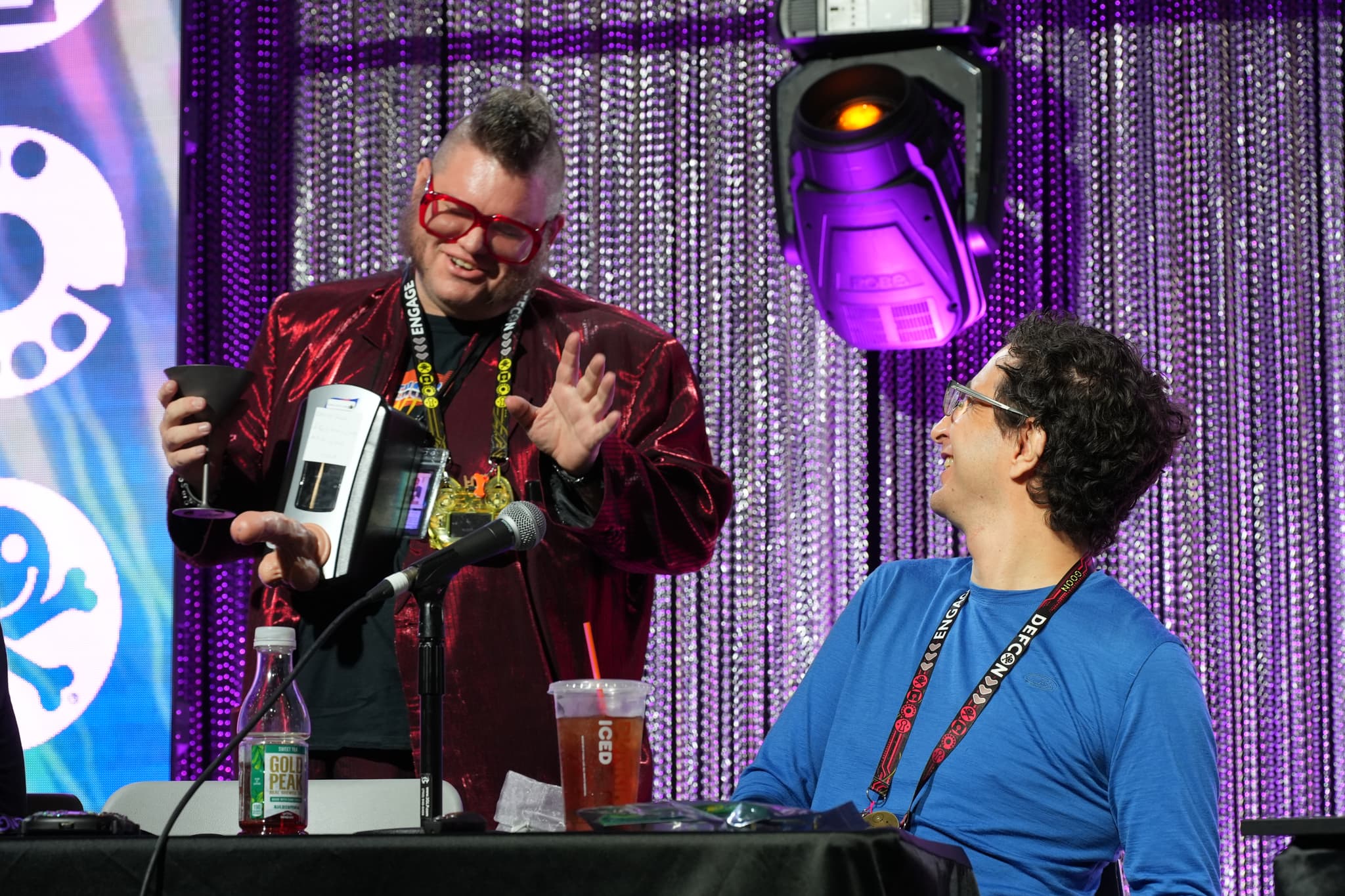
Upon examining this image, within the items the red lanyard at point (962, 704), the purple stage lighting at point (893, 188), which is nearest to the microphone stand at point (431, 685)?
the red lanyard at point (962, 704)

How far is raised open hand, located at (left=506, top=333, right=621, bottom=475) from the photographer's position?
6.66ft

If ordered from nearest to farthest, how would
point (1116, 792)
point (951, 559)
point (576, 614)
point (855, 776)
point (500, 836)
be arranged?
point (500, 836) < point (1116, 792) < point (855, 776) < point (951, 559) < point (576, 614)

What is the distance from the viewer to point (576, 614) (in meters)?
2.44

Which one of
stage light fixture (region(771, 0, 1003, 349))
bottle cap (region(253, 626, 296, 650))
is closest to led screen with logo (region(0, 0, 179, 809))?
stage light fixture (region(771, 0, 1003, 349))

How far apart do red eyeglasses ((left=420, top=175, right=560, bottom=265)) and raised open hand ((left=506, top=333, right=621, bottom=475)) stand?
1.46 ft

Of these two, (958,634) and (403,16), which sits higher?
(403,16)

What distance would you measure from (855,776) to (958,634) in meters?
0.22

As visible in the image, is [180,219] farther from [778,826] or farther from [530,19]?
[778,826]

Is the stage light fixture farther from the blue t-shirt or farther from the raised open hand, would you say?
the blue t-shirt

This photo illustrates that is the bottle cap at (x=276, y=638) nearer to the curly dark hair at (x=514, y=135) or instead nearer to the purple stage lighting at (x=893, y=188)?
the curly dark hair at (x=514, y=135)

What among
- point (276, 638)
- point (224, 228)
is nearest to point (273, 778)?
point (276, 638)

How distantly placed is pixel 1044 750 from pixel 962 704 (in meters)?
0.11

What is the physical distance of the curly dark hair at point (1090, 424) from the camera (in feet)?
6.25

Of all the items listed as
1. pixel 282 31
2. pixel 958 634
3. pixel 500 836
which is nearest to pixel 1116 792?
pixel 958 634
